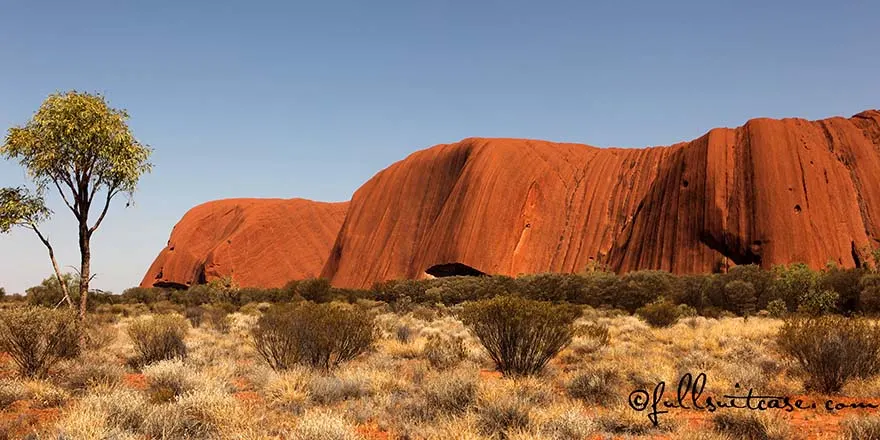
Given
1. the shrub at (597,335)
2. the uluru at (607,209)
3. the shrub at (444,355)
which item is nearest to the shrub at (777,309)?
the shrub at (597,335)

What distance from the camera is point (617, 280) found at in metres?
40.9

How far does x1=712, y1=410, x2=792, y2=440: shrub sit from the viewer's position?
6.92 metres

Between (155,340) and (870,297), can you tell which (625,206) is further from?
(155,340)

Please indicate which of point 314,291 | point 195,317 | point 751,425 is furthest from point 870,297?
point 314,291

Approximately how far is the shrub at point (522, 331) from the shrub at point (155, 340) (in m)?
7.52

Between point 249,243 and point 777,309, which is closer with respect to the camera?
point 777,309

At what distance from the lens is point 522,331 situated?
11859 millimetres

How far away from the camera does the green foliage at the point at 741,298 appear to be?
113ft

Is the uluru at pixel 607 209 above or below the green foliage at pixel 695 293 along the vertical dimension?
above

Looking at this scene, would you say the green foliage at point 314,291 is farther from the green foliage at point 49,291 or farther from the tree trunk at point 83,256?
the tree trunk at point 83,256

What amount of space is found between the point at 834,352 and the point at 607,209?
57.0 m

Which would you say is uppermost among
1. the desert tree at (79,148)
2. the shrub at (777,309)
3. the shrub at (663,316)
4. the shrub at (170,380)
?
the desert tree at (79,148)

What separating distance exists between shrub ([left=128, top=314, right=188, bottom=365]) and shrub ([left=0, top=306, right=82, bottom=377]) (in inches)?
62.5

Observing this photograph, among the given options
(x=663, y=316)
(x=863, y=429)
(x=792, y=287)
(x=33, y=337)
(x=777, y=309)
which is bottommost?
(x=777, y=309)
